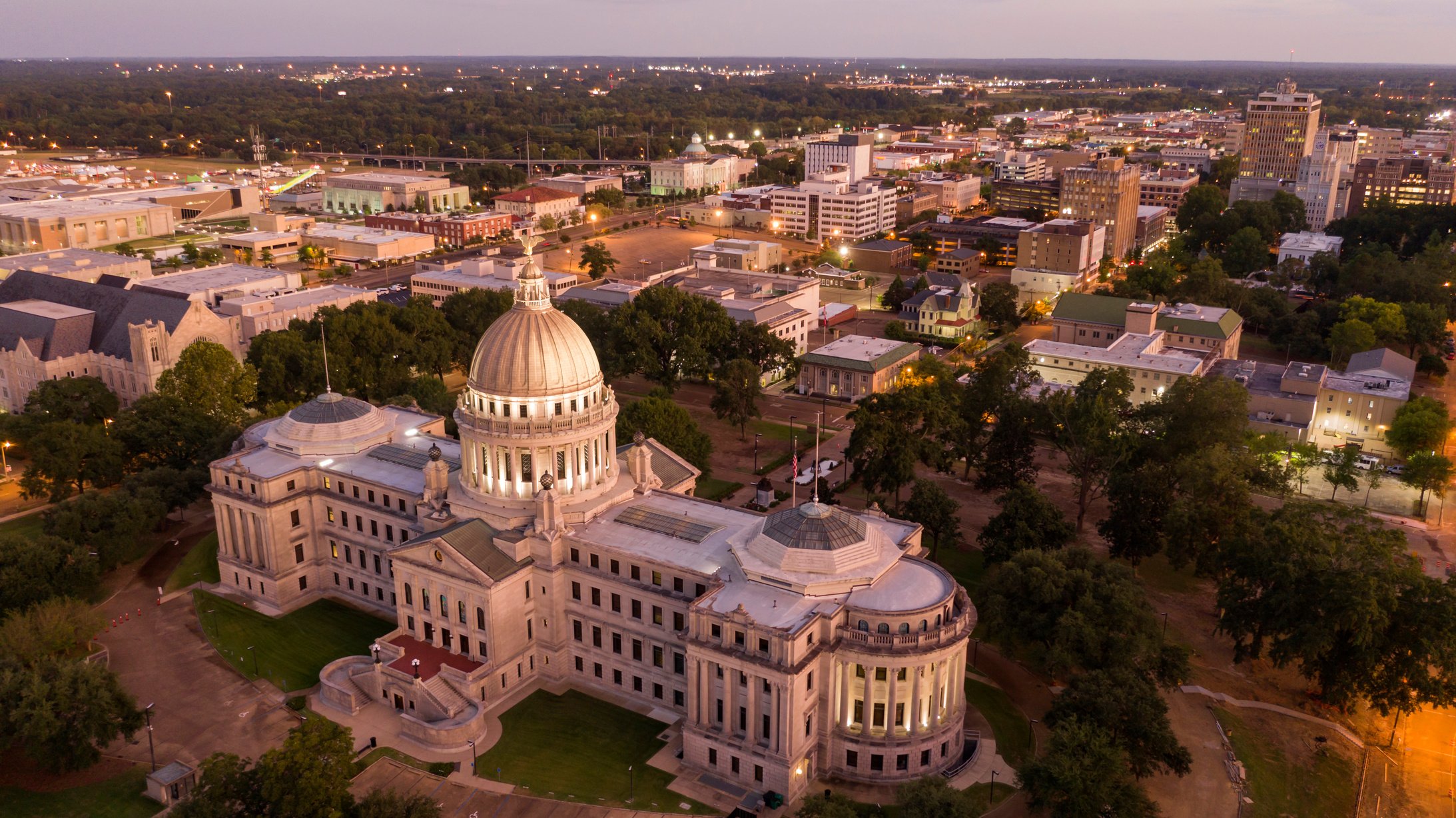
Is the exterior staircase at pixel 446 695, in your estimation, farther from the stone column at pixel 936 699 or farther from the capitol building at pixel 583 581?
the stone column at pixel 936 699

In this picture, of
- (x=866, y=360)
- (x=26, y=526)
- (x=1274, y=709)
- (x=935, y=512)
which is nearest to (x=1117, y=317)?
(x=866, y=360)

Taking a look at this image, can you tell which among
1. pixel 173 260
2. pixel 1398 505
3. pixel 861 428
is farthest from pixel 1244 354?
pixel 173 260

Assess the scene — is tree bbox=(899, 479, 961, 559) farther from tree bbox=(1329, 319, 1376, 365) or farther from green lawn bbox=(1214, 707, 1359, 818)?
tree bbox=(1329, 319, 1376, 365)

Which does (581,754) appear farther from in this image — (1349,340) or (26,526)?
(1349,340)

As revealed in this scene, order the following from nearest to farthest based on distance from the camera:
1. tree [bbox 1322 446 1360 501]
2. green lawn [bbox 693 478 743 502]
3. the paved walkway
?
the paved walkway, tree [bbox 1322 446 1360 501], green lawn [bbox 693 478 743 502]

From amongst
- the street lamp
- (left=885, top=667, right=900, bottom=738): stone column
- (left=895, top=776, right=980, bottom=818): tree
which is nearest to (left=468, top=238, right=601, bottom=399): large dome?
the street lamp

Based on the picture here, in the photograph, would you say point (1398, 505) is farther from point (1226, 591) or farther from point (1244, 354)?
point (1244, 354)
